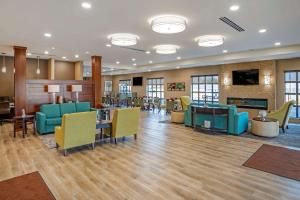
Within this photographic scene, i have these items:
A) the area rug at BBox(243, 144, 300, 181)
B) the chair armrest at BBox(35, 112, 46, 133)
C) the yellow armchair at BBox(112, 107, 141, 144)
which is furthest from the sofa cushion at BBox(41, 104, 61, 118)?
the area rug at BBox(243, 144, 300, 181)

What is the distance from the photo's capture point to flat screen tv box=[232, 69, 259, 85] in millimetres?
9508

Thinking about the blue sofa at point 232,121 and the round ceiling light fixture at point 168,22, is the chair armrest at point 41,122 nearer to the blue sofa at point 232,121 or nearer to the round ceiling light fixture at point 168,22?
the round ceiling light fixture at point 168,22

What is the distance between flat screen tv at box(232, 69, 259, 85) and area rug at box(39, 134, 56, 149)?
29.8 ft

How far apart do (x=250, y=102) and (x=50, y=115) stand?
937 cm

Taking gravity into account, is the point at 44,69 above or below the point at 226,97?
above

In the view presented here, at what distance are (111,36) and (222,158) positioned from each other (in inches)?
178

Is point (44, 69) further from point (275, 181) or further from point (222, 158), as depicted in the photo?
point (275, 181)

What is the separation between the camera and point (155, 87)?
50.1 ft

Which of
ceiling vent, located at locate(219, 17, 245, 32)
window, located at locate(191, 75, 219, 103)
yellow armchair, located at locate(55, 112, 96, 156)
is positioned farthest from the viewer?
window, located at locate(191, 75, 219, 103)

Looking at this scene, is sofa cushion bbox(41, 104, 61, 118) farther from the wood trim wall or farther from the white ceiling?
the white ceiling

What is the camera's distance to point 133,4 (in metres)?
3.51

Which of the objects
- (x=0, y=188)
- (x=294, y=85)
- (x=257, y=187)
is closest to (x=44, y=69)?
(x=0, y=188)

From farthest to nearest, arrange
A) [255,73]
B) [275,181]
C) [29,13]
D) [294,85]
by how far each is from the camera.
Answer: [255,73] < [294,85] < [29,13] < [275,181]

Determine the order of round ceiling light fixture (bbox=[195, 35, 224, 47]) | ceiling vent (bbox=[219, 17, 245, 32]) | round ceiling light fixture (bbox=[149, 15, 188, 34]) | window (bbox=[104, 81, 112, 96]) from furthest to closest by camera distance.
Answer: window (bbox=[104, 81, 112, 96]), round ceiling light fixture (bbox=[195, 35, 224, 47]), ceiling vent (bbox=[219, 17, 245, 32]), round ceiling light fixture (bbox=[149, 15, 188, 34])
